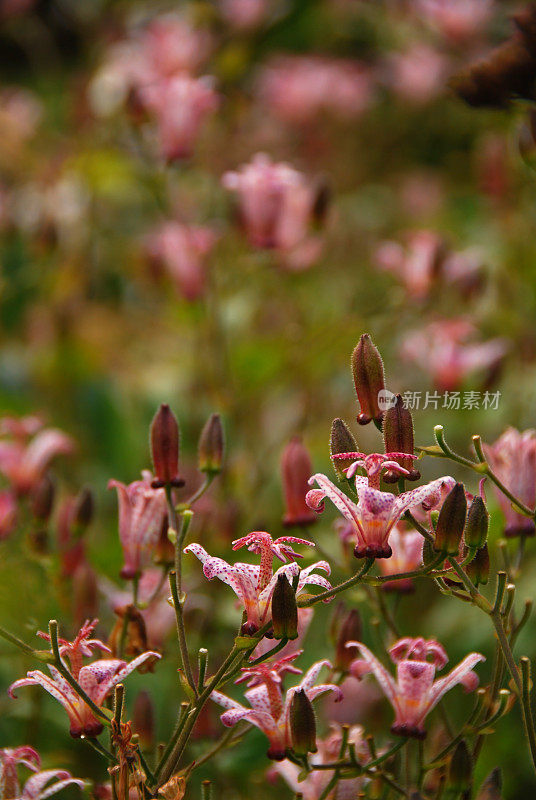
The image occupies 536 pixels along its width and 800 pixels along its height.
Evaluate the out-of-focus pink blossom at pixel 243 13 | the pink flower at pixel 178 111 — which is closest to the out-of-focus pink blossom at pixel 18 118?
the out-of-focus pink blossom at pixel 243 13

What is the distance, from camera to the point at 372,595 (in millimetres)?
629

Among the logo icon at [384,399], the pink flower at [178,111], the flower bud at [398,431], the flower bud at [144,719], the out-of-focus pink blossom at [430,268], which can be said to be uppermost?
the pink flower at [178,111]

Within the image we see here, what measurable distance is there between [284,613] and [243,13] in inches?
55.1

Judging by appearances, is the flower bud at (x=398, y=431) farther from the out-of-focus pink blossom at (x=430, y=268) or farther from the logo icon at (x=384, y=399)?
the out-of-focus pink blossom at (x=430, y=268)

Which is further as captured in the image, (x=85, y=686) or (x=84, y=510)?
(x=84, y=510)

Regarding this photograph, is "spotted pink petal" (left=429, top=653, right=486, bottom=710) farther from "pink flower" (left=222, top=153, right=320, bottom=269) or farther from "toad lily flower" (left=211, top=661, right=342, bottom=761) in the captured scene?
"pink flower" (left=222, top=153, right=320, bottom=269)

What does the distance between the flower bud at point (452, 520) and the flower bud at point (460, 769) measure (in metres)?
0.10

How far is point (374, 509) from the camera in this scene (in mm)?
454

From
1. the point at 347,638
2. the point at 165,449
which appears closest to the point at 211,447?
the point at 165,449

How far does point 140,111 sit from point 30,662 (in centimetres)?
58

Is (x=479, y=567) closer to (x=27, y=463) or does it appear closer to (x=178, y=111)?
(x=27, y=463)

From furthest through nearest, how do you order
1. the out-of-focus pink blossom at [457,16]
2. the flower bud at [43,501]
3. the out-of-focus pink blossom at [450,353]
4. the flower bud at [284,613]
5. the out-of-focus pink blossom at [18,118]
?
1. the out-of-focus pink blossom at [457,16]
2. the out-of-focus pink blossom at [18,118]
3. the out-of-focus pink blossom at [450,353]
4. the flower bud at [43,501]
5. the flower bud at [284,613]

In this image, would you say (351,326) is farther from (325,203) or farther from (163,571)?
(163,571)

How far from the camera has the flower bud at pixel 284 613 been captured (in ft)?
1.42
